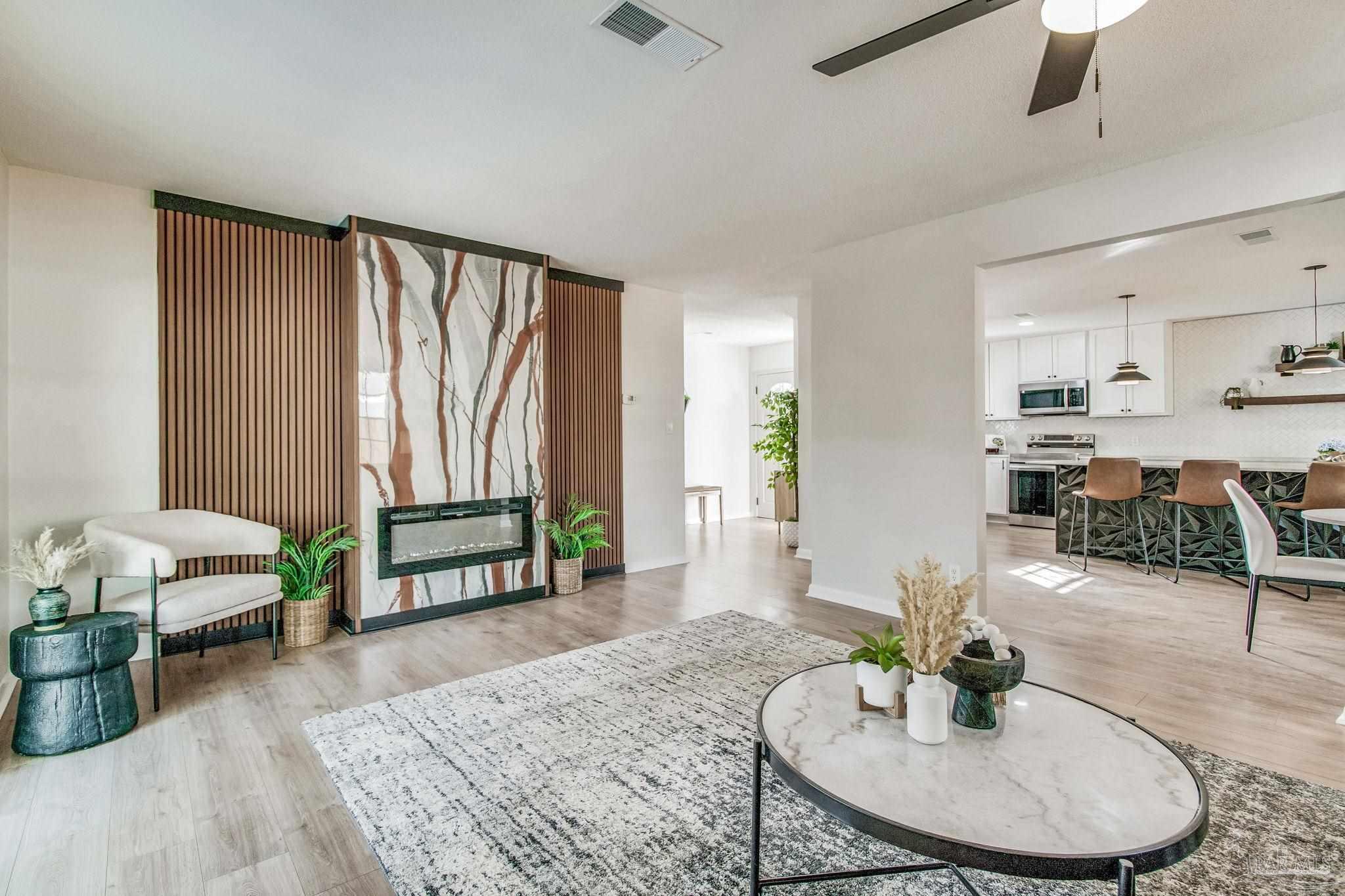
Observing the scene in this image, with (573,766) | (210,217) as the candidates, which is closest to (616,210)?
(210,217)

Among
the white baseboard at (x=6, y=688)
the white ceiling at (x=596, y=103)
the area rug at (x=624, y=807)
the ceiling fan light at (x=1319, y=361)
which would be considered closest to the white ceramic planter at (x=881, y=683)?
the area rug at (x=624, y=807)

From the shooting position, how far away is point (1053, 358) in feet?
27.3

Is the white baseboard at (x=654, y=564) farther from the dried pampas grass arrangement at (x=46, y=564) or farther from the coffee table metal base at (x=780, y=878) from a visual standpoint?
the coffee table metal base at (x=780, y=878)

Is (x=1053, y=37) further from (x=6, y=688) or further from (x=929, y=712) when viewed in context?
(x=6, y=688)

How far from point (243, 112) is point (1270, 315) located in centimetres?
950

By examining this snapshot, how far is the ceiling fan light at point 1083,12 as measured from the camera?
62.8 inches

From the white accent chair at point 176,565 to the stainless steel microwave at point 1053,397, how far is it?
866 centimetres

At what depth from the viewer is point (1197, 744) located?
8.09 ft

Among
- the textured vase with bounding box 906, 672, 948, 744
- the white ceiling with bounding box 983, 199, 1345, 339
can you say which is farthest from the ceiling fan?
the white ceiling with bounding box 983, 199, 1345, 339

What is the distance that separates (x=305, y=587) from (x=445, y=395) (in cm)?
148

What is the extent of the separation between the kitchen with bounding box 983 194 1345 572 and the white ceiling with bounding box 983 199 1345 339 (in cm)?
2

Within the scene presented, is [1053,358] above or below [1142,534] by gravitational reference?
above

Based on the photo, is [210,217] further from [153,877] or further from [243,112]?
[153,877]

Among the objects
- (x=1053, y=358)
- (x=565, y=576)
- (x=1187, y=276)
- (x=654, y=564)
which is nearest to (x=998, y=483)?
(x=1053, y=358)
